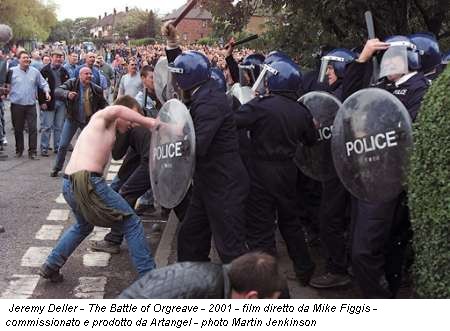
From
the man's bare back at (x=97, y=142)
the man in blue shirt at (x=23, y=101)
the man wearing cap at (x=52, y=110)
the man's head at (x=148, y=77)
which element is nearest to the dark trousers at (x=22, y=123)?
the man in blue shirt at (x=23, y=101)

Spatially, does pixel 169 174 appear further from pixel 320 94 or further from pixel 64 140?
pixel 64 140

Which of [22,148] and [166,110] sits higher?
[166,110]

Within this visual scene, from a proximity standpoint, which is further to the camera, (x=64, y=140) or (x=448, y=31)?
(x=64, y=140)

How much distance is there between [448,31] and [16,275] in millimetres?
5596

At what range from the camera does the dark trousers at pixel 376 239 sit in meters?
4.03

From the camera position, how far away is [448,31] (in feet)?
25.1

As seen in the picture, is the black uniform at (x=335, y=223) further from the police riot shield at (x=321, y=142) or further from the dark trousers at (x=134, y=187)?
the dark trousers at (x=134, y=187)

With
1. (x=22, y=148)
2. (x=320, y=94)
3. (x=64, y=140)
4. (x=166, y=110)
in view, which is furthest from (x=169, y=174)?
(x=22, y=148)

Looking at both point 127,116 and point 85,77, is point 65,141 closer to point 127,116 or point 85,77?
point 85,77

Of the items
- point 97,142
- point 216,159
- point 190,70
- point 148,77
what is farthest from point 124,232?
point 148,77

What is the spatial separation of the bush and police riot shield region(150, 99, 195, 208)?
1.50 m

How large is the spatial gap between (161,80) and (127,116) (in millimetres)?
2540

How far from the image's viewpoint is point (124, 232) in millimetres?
4988

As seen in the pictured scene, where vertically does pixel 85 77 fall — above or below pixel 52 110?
above
